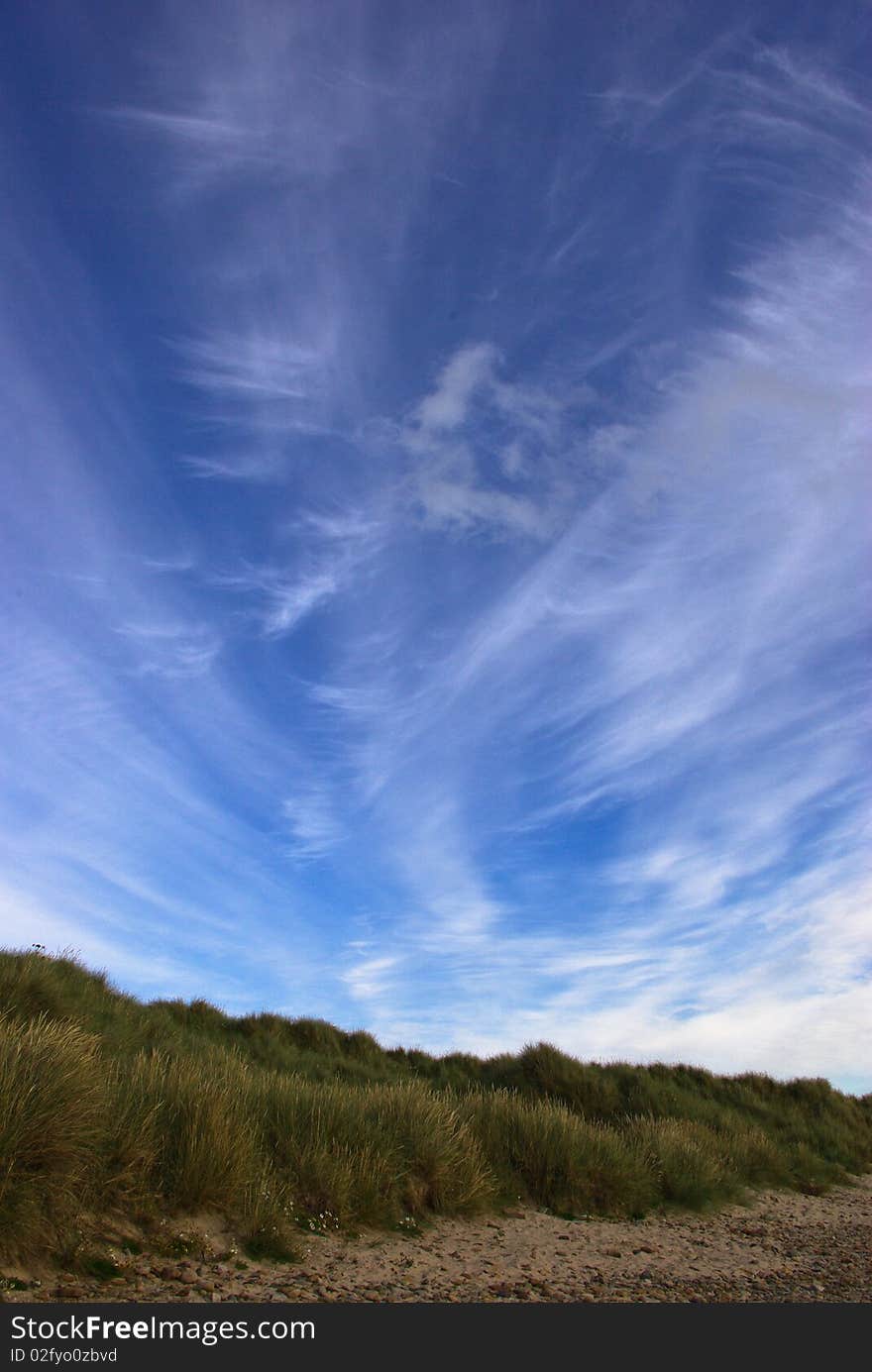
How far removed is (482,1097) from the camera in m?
12.1

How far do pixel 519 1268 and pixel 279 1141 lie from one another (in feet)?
8.54

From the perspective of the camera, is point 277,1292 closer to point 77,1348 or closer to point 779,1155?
point 77,1348

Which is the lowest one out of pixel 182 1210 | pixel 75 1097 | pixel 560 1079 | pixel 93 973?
pixel 182 1210

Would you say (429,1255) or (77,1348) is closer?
(77,1348)

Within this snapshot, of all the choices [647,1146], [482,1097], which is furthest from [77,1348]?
[647,1146]

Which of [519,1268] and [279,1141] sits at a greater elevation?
[279,1141]

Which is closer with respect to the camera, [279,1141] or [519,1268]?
[519,1268]

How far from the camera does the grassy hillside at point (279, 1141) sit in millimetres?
6441

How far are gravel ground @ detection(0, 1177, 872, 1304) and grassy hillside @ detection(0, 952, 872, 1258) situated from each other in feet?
1.02

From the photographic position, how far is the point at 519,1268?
7246 mm

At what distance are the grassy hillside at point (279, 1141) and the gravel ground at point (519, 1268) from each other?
0.31 meters

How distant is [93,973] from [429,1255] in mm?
13324

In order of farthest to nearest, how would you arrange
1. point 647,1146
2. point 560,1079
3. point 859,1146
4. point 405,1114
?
point 859,1146 < point 560,1079 < point 647,1146 < point 405,1114

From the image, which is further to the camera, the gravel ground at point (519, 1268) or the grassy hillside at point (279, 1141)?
the grassy hillside at point (279, 1141)
